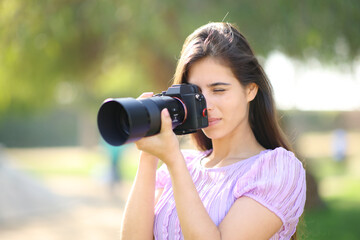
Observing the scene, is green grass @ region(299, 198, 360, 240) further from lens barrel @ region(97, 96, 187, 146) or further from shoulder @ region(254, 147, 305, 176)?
lens barrel @ region(97, 96, 187, 146)

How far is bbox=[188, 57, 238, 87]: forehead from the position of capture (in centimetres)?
168

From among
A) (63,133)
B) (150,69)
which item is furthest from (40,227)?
(63,133)

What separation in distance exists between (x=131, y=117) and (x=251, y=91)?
595 millimetres

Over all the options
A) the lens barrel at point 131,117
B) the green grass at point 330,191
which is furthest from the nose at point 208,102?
the green grass at point 330,191

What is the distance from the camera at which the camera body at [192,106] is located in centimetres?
165

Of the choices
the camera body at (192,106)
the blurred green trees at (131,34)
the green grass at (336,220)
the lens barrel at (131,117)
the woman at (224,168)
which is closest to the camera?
the lens barrel at (131,117)

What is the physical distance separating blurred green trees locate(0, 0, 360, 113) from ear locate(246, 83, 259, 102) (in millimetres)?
2700

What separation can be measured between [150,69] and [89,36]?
42.7 inches

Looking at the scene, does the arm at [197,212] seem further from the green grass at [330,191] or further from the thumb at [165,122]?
the green grass at [330,191]

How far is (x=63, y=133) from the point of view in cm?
2483

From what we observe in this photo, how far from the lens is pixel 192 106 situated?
1655 millimetres

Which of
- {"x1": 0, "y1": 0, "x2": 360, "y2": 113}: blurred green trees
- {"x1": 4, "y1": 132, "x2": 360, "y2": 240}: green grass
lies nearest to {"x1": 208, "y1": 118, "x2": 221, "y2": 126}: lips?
{"x1": 4, "y1": 132, "x2": 360, "y2": 240}: green grass

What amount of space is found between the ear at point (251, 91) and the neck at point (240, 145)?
4.6 inches

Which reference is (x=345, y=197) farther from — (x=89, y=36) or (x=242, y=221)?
(x=242, y=221)
